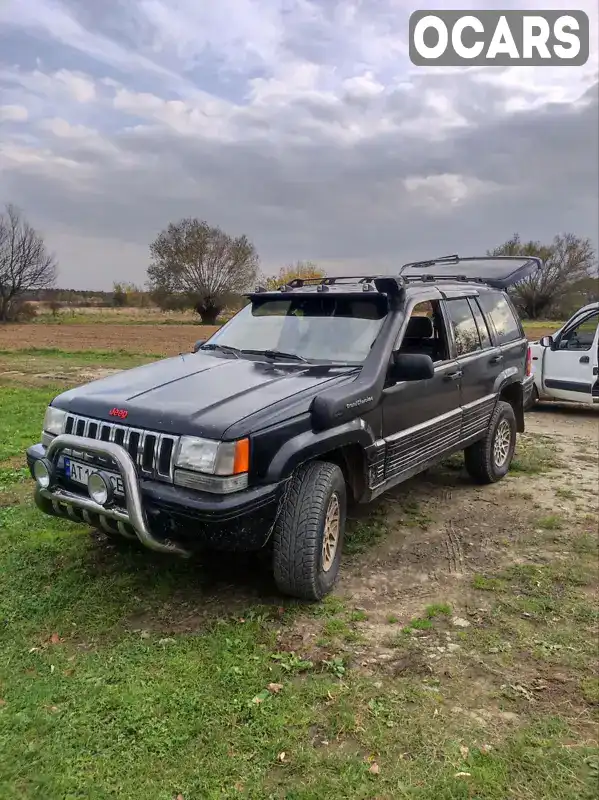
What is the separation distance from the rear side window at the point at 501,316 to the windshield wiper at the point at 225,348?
254cm

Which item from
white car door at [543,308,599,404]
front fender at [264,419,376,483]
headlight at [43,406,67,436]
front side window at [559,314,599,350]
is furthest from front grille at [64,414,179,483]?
front side window at [559,314,599,350]

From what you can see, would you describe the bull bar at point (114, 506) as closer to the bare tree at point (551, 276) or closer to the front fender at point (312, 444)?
the front fender at point (312, 444)

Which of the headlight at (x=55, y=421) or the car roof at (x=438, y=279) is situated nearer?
the headlight at (x=55, y=421)

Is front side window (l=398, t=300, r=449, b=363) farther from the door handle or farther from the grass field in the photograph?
the grass field

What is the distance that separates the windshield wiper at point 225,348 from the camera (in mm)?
4594

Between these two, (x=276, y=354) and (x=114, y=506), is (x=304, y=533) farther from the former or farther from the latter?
Answer: (x=276, y=354)

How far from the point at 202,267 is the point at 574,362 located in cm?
5283

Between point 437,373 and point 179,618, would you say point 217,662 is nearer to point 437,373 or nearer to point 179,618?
point 179,618

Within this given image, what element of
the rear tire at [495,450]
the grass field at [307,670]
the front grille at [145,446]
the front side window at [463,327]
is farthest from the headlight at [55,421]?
the rear tire at [495,450]

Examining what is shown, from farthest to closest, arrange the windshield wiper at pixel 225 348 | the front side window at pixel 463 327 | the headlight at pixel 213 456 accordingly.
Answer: the front side window at pixel 463 327 → the windshield wiper at pixel 225 348 → the headlight at pixel 213 456

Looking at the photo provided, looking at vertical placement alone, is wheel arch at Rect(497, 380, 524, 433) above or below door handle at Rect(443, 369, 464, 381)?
below

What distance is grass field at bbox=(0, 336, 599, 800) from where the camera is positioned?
2330 millimetres

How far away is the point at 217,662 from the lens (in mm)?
2992

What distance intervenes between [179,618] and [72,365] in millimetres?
14409
